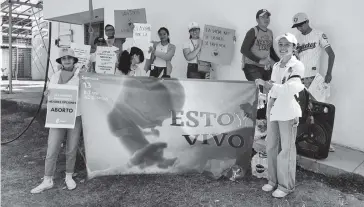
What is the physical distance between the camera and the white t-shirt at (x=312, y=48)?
4.50 meters

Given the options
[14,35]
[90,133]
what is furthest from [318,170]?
[14,35]

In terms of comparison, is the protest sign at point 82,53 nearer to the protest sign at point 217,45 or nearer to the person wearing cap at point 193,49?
the person wearing cap at point 193,49

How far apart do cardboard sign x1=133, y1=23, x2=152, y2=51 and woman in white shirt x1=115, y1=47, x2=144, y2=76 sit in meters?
0.23

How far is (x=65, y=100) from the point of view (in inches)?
144

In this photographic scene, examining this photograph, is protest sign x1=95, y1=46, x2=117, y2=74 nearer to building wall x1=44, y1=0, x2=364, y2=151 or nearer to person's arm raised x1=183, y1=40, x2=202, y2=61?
person's arm raised x1=183, y1=40, x2=202, y2=61

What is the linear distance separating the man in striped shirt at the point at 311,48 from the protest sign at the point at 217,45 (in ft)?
4.69

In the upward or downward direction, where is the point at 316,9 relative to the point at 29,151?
upward

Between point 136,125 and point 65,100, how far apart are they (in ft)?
2.88

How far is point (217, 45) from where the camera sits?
18.6 feet

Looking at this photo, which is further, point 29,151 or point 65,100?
point 29,151

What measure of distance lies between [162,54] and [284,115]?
2.68 meters

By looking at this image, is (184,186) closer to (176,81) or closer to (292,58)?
(176,81)

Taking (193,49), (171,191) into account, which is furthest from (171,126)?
(193,49)

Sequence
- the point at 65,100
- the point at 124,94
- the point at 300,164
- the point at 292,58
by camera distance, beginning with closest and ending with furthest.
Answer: the point at 292,58
the point at 65,100
the point at 124,94
the point at 300,164
